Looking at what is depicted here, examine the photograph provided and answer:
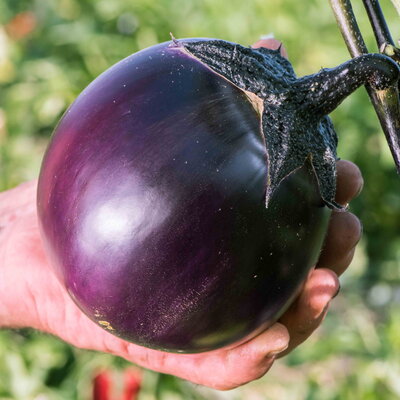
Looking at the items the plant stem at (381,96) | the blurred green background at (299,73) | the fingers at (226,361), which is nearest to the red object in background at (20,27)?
the blurred green background at (299,73)

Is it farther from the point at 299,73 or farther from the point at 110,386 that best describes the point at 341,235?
the point at 299,73

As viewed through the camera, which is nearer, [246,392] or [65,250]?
[65,250]

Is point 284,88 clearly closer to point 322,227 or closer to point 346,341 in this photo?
point 322,227

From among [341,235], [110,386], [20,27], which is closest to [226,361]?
[341,235]

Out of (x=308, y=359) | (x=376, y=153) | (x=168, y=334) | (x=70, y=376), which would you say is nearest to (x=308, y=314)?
(x=168, y=334)

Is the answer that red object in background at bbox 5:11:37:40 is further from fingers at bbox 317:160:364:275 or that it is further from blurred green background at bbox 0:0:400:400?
fingers at bbox 317:160:364:275

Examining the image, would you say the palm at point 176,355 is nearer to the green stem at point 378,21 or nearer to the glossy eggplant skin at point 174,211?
the glossy eggplant skin at point 174,211
